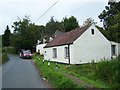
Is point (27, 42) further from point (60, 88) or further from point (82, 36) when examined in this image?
point (60, 88)

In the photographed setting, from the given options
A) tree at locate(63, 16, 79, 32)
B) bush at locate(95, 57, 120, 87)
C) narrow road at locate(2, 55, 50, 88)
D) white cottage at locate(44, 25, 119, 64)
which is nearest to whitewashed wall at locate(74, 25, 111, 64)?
white cottage at locate(44, 25, 119, 64)

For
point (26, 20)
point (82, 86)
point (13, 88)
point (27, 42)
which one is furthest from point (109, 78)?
point (26, 20)

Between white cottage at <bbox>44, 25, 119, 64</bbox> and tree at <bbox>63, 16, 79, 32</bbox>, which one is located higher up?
tree at <bbox>63, 16, 79, 32</bbox>

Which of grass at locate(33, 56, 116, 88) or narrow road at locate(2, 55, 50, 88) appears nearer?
grass at locate(33, 56, 116, 88)

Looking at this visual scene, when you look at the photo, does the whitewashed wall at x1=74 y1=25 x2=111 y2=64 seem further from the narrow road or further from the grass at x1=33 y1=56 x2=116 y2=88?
the grass at x1=33 y1=56 x2=116 y2=88

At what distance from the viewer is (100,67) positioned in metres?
17.2

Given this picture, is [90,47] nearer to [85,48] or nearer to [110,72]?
[85,48]

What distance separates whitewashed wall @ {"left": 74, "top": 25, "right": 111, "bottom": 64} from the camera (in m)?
34.3

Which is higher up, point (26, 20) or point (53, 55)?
point (26, 20)

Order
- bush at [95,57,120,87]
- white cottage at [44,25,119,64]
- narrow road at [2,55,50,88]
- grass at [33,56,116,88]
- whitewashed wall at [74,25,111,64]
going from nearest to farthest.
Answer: grass at [33,56,116,88]
bush at [95,57,120,87]
narrow road at [2,55,50,88]
white cottage at [44,25,119,64]
whitewashed wall at [74,25,111,64]

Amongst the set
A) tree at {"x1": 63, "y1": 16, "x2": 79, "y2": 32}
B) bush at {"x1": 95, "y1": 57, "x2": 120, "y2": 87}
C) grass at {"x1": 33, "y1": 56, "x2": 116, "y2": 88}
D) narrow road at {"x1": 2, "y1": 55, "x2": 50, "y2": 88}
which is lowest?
narrow road at {"x1": 2, "y1": 55, "x2": 50, "y2": 88}

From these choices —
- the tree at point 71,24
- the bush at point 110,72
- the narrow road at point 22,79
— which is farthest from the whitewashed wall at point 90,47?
→ the tree at point 71,24

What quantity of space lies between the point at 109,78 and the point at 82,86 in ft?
10.6

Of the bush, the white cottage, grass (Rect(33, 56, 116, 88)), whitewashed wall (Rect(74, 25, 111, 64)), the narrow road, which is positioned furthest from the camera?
whitewashed wall (Rect(74, 25, 111, 64))
